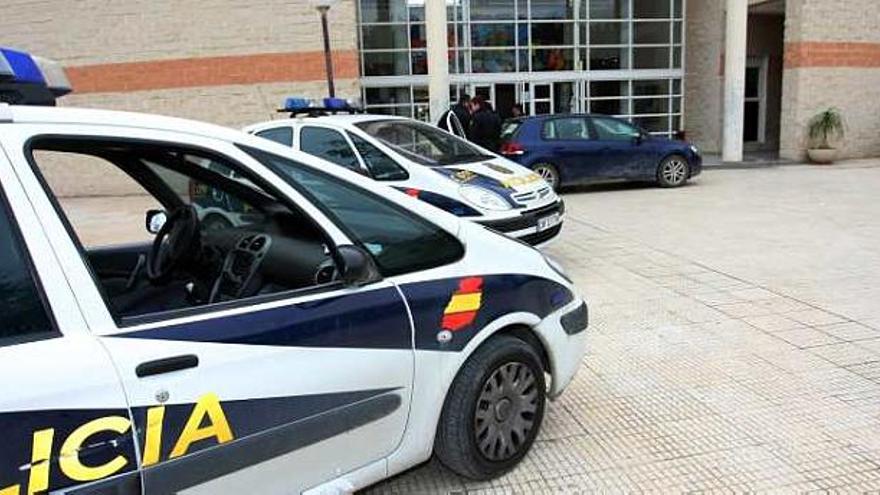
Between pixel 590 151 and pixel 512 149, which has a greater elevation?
pixel 512 149

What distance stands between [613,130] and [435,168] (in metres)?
7.58

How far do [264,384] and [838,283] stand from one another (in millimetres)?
5723

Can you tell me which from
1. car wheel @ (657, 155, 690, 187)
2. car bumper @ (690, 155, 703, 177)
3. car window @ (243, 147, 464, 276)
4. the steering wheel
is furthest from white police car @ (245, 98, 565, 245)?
car bumper @ (690, 155, 703, 177)

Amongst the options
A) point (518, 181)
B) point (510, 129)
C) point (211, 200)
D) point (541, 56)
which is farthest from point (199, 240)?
point (541, 56)

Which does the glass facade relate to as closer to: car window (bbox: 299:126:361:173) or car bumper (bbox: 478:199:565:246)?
car window (bbox: 299:126:361:173)

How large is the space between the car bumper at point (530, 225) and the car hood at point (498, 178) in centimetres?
14

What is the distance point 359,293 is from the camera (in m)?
2.63

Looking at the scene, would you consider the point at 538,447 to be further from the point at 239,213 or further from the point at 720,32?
the point at 720,32

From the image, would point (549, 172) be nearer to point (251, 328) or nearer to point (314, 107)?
point (314, 107)

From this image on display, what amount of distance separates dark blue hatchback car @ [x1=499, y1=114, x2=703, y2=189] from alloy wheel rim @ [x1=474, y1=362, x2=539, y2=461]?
32.9 feet

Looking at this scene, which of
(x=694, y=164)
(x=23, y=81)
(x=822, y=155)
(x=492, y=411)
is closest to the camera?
(x=23, y=81)

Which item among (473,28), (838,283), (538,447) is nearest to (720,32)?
(473,28)

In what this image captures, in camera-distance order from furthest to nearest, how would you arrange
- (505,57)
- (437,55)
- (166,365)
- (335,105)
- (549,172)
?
(505,57) → (437,55) → (549,172) → (335,105) → (166,365)

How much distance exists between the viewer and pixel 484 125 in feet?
41.3
